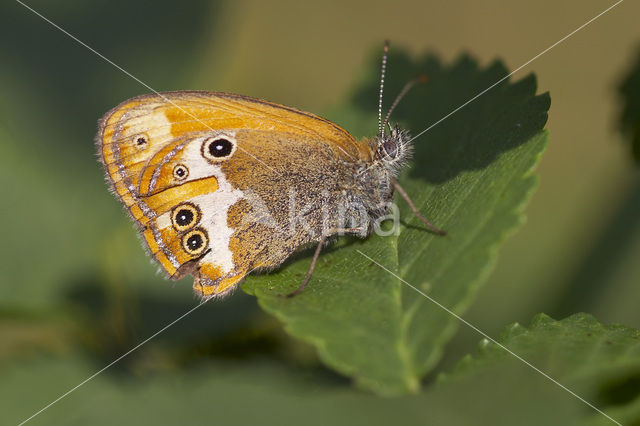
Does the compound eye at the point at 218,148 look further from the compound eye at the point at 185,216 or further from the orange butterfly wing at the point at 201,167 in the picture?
the compound eye at the point at 185,216

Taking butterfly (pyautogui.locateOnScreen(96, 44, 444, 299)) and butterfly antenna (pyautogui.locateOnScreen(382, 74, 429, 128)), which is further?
butterfly antenna (pyautogui.locateOnScreen(382, 74, 429, 128))

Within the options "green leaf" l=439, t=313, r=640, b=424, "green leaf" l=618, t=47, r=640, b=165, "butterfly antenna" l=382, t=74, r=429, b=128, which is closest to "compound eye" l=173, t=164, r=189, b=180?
"butterfly antenna" l=382, t=74, r=429, b=128

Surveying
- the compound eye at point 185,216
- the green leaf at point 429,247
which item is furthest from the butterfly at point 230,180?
the green leaf at point 429,247

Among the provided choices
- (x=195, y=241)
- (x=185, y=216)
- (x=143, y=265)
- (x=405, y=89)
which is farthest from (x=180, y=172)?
(x=405, y=89)

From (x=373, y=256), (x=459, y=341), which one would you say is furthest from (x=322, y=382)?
(x=459, y=341)

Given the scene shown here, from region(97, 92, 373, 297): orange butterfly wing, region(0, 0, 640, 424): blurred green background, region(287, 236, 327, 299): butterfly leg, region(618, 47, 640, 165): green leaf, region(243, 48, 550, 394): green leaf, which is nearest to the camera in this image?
region(243, 48, 550, 394): green leaf

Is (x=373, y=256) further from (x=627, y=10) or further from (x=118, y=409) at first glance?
(x=627, y=10)

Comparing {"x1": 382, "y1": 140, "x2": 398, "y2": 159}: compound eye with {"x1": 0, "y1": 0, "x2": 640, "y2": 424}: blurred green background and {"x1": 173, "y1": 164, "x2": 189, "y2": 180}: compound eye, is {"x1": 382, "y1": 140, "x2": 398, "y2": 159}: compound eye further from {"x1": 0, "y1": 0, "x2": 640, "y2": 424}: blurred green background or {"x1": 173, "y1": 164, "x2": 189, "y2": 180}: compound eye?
{"x1": 173, "y1": 164, "x2": 189, "y2": 180}: compound eye
